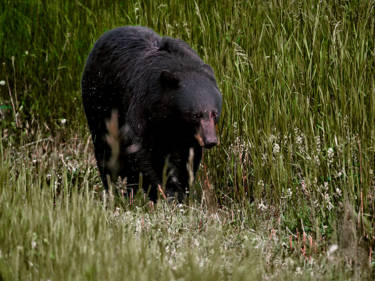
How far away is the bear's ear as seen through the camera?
4.51 m

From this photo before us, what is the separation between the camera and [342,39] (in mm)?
4801

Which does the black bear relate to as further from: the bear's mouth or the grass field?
the grass field

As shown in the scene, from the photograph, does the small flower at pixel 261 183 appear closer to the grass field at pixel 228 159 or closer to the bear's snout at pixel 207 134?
the grass field at pixel 228 159

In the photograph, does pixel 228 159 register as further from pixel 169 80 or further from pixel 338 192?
pixel 338 192

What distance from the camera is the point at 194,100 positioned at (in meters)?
4.45

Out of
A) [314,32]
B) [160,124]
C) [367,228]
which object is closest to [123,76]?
[160,124]

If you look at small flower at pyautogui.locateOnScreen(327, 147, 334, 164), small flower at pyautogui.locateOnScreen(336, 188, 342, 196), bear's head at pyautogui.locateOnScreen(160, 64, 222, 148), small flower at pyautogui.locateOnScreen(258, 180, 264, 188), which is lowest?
small flower at pyautogui.locateOnScreen(258, 180, 264, 188)

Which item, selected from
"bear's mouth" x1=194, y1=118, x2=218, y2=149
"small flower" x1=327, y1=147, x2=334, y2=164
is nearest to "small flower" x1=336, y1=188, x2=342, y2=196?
"small flower" x1=327, y1=147, x2=334, y2=164

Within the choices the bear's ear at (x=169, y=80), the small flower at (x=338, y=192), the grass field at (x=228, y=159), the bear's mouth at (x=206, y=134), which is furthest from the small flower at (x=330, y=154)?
the bear's ear at (x=169, y=80)

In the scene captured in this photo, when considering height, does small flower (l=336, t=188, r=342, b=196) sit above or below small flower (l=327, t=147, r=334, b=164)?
below

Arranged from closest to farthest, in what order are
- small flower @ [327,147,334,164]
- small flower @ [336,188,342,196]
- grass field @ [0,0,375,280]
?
grass field @ [0,0,375,280] → small flower @ [336,188,342,196] → small flower @ [327,147,334,164]

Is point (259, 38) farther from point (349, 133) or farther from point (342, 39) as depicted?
point (349, 133)

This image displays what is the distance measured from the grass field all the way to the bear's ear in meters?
0.63

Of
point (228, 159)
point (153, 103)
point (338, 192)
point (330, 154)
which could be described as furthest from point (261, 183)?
point (153, 103)
